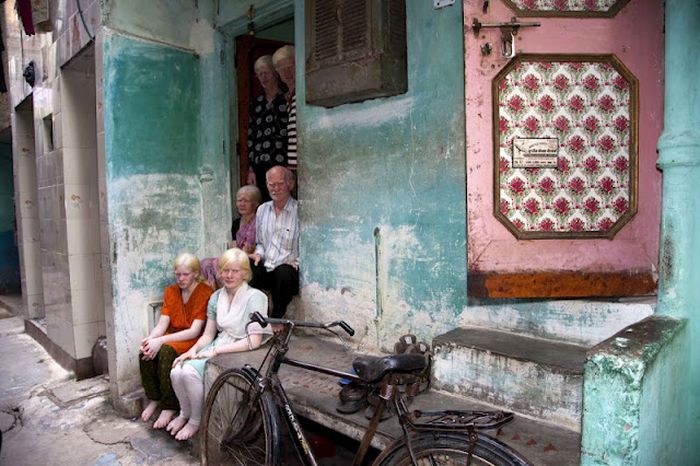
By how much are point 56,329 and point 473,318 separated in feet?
18.1

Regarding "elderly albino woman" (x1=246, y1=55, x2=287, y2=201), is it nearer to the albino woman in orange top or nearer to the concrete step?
the albino woman in orange top

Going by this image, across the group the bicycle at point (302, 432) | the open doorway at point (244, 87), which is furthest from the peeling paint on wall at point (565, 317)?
the open doorway at point (244, 87)

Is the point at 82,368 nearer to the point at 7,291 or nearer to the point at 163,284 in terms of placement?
the point at 163,284

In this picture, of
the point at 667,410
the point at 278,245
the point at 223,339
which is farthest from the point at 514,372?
the point at 278,245

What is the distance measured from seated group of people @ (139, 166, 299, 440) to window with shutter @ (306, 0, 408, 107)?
1086 mm

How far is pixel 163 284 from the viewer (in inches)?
208

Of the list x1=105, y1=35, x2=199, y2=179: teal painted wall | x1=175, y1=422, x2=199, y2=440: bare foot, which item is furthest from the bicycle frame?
x1=105, y1=35, x2=199, y2=179: teal painted wall

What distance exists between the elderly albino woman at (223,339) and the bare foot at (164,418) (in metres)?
0.14

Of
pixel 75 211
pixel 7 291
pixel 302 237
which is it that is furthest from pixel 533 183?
pixel 7 291

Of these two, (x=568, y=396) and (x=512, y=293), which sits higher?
(x=512, y=293)

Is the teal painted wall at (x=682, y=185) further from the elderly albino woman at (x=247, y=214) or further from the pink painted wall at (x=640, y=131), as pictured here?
the elderly albino woman at (x=247, y=214)

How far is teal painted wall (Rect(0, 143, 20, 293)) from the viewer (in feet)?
37.6

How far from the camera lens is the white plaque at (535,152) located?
2.96 metres

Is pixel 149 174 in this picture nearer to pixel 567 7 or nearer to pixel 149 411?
pixel 149 411
